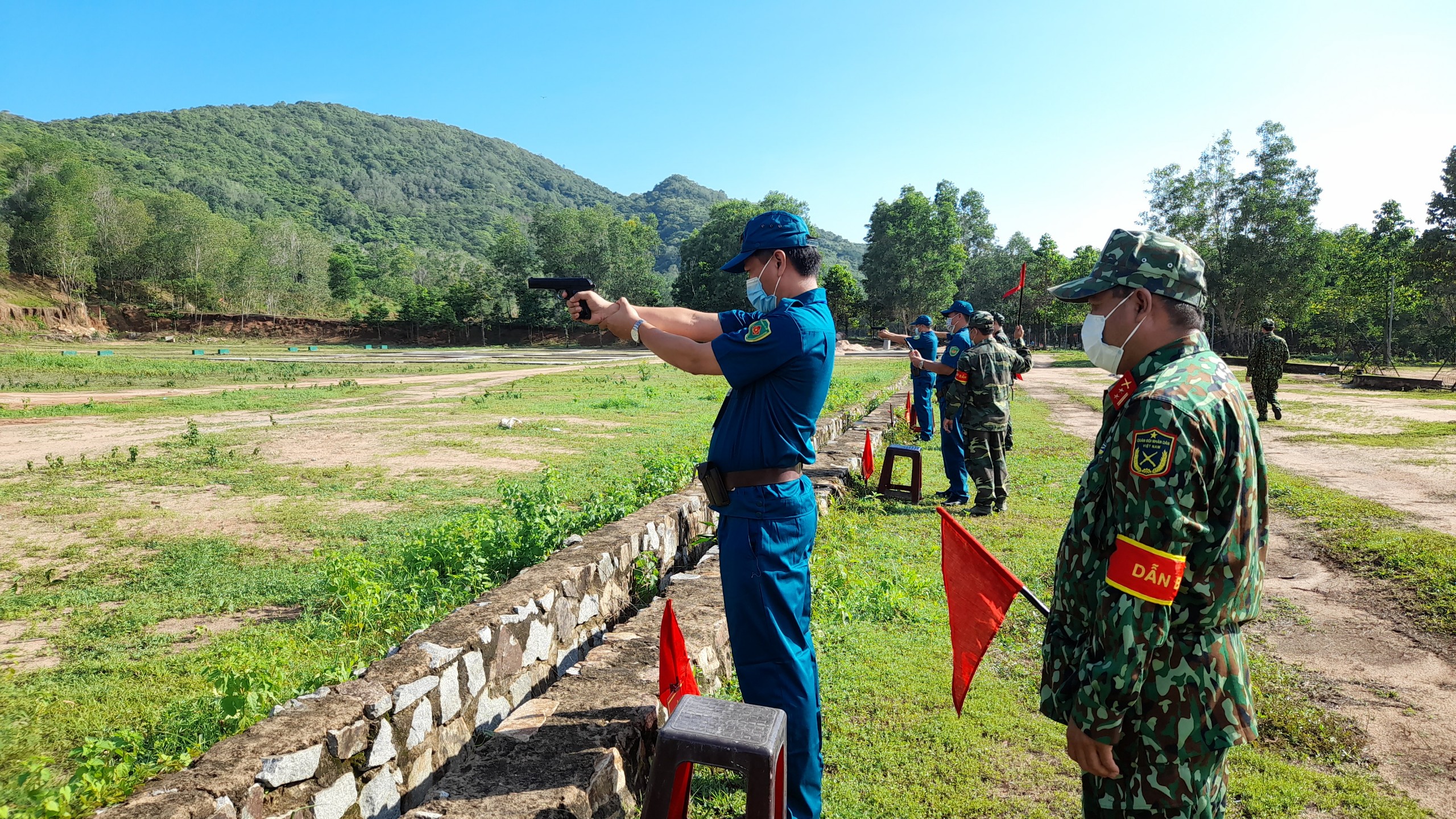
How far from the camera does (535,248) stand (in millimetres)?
66438

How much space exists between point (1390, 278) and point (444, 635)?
152 ft

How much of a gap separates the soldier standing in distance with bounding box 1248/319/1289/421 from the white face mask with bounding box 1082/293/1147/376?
43.5ft

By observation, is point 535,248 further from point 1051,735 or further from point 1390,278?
point 1051,735

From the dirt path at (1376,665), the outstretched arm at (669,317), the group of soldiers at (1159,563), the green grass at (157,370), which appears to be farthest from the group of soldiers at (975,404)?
the green grass at (157,370)

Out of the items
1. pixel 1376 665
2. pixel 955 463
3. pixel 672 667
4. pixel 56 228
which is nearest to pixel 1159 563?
pixel 672 667

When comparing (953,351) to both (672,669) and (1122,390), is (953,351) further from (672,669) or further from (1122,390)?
(1122,390)

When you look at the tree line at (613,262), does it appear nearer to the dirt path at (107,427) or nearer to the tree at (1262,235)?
the tree at (1262,235)

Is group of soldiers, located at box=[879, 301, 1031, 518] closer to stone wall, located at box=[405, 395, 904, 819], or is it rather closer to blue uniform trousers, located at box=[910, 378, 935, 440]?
blue uniform trousers, located at box=[910, 378, 935, 440]

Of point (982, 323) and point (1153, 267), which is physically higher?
point (982, 323)

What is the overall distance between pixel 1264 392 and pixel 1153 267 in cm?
1466

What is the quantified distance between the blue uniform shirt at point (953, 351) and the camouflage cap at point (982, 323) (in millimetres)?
190

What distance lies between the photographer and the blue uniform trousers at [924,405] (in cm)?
1170

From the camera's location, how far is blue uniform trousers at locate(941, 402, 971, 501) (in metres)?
7.93

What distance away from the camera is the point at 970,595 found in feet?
8.46
